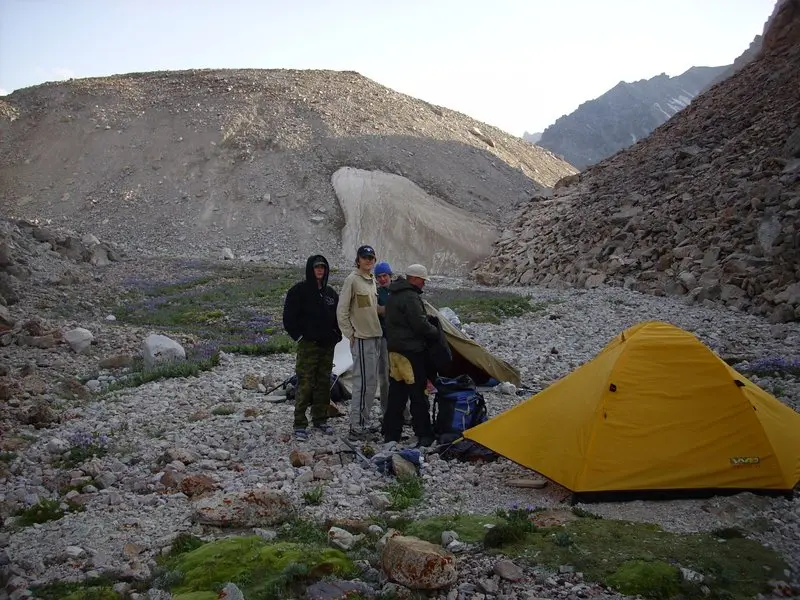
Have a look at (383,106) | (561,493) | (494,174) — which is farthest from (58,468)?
(383,106)

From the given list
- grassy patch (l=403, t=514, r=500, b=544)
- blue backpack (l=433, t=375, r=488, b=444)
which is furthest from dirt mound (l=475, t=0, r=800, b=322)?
grassy patch (l=403, t=514, r=500, b=544)

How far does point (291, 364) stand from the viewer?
47.1 feet

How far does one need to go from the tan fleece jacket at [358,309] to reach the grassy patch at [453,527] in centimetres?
327

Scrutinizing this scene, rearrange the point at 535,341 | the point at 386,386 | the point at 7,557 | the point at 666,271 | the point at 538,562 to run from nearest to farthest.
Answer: the point at 538,562 → the point at 7,557 → the point at 386,386 → the point at 535,341 → the point at 666,271

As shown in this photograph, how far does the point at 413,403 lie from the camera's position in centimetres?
895

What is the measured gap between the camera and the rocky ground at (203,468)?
6.05 meters

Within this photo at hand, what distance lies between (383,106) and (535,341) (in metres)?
47.2

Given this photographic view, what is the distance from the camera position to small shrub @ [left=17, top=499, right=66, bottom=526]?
→ 698cm

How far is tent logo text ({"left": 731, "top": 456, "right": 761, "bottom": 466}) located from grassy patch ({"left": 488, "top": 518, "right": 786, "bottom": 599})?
4.25 feet

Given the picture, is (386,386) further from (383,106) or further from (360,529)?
(383,106)

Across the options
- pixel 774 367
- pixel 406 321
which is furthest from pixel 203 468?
pixel 774 367

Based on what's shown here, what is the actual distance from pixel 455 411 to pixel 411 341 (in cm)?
106

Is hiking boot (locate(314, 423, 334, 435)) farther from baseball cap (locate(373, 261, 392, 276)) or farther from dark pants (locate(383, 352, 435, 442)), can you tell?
baseball cap (locate(373, 261, 392, 276))

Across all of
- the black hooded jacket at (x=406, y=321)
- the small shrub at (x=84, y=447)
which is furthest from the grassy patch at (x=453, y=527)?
the small shrub at (x=84, y=447)
